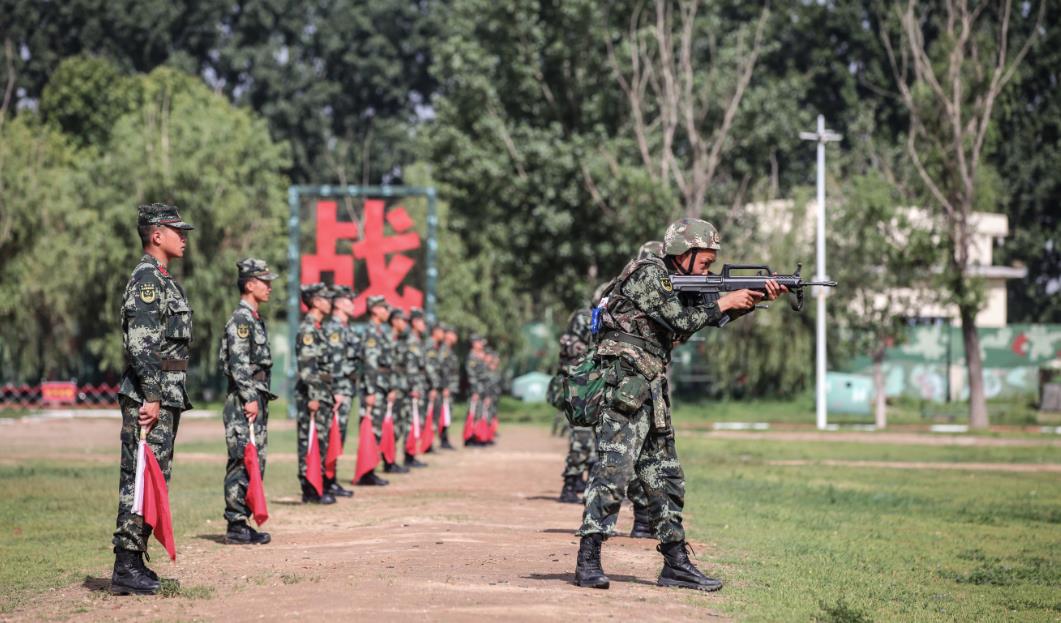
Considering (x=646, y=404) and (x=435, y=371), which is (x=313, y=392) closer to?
(x=646, y=404)

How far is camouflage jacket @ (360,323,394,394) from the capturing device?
18.2 meters

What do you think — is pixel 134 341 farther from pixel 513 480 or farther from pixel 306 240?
pixel 306 240

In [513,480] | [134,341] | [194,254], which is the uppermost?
[194,254]

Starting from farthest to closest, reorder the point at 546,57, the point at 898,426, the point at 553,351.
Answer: the point at 553,351 < the point at 546,57 < the point at 898,426

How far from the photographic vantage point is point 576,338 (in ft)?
49.3

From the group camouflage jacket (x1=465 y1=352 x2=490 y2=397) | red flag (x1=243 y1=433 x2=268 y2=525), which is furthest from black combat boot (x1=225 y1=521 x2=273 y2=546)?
camouflage jacket (x1=465 y1=352 x2=490 y2=397)

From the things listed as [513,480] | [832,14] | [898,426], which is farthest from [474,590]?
[832,14]

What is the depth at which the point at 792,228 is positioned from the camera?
45.9m

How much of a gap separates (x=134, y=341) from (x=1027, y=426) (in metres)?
32.6

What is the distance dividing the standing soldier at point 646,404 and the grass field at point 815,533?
2.16ft

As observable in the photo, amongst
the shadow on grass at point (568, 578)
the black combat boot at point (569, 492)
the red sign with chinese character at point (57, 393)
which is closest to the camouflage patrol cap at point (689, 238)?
the shadow on grass at point (568, 578)

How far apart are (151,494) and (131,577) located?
52cm

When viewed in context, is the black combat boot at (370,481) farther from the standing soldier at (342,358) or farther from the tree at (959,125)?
the tree at (959,125)

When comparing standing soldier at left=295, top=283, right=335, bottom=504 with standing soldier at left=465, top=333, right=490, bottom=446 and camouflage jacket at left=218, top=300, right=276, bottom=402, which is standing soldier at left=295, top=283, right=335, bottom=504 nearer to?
camouflage jacket at left=218, top=300, right=276, bottom=402
